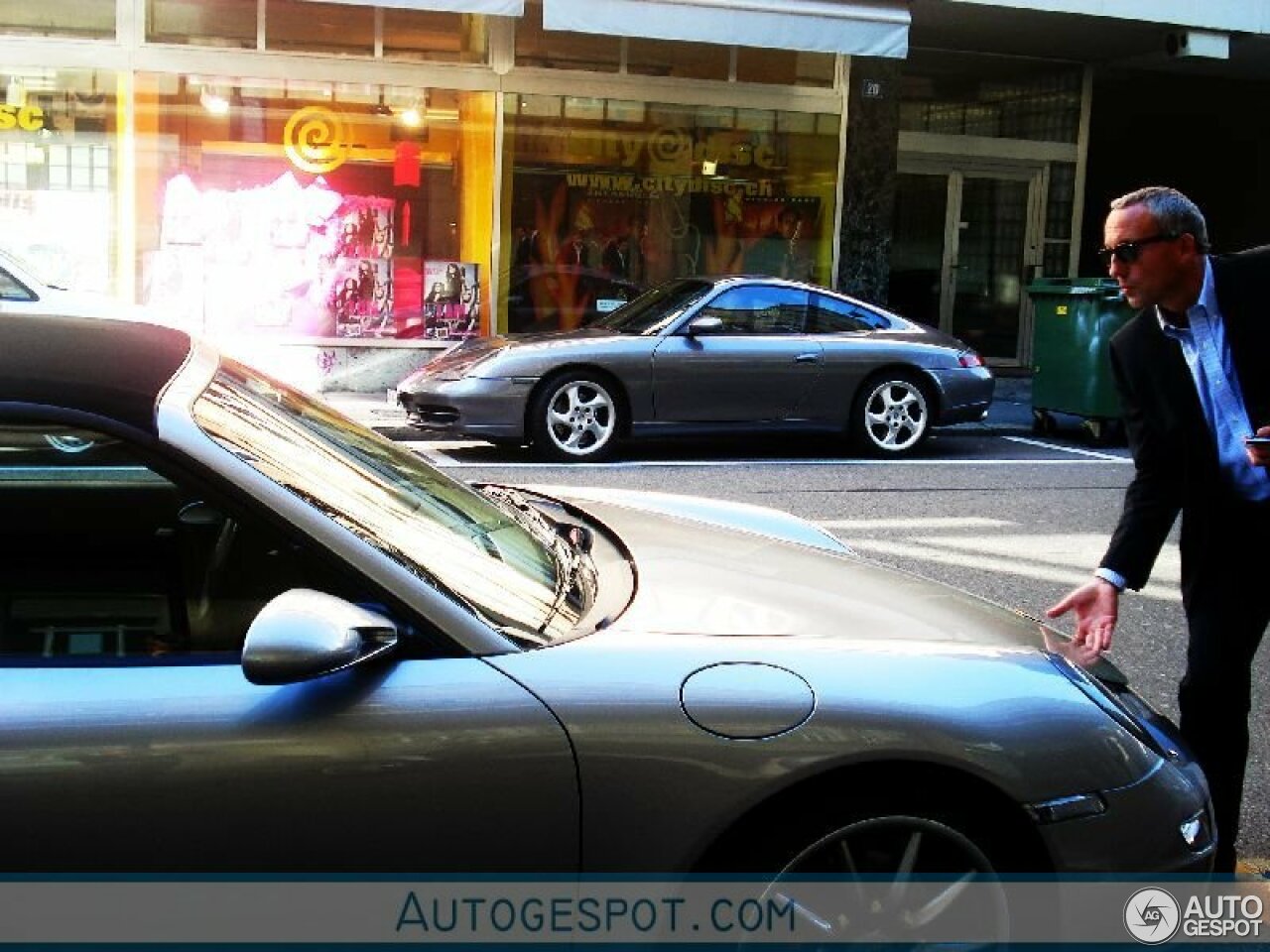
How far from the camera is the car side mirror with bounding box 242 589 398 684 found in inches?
96.3

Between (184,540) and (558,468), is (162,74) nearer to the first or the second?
(558,468)

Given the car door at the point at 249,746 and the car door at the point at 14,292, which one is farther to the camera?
the car door at the point at 14,292

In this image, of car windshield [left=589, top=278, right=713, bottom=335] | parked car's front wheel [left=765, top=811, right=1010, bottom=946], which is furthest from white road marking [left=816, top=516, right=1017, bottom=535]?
parked car's front wheel [left=765, top=811, right=1010, bottom=946]

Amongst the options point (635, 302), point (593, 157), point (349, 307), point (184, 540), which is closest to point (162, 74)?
point (349, 307)

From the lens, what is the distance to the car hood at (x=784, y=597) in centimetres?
292

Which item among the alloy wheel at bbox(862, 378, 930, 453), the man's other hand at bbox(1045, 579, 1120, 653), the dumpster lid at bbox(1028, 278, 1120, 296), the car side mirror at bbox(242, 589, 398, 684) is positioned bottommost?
the alloy wheel at bbox(862, 378, 930, 453)

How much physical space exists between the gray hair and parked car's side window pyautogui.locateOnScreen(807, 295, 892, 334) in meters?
8.91

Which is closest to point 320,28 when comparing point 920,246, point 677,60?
point 677,60

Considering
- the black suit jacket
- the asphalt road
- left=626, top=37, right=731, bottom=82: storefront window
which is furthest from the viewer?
left=626, top=37, right=731, bottom=82: storefront window

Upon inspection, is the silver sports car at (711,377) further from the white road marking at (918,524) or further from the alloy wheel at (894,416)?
the white road marking at (918,524)

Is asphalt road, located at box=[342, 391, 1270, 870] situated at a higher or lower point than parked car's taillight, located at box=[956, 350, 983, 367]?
lower

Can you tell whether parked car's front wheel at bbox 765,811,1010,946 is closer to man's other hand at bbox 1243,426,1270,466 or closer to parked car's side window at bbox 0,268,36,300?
man's other hand at bbox 1243,426,1270,466

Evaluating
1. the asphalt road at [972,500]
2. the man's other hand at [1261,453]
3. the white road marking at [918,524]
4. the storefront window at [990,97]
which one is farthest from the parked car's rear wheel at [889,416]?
the man's other hand at [1261,453]

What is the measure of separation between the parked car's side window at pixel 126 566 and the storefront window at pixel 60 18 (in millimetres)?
12641
